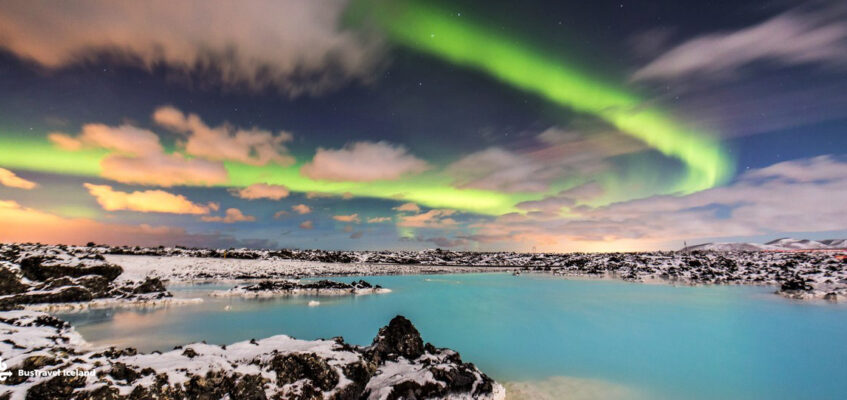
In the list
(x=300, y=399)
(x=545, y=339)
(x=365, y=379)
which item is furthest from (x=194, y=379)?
(x=545, y=339)

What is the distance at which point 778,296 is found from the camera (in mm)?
36812

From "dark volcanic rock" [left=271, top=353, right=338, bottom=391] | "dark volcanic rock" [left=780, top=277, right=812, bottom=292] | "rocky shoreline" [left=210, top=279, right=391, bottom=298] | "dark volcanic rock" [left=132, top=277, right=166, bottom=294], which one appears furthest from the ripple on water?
"dark volcanic rock" [left=780, top=277, right=812, bottom=292]

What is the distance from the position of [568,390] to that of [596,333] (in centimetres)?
1134

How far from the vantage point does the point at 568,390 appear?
1151cm

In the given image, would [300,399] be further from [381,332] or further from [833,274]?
[833,274]

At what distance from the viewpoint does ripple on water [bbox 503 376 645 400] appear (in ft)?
35.7

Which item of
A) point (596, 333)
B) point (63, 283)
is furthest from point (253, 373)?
point (63, 283)

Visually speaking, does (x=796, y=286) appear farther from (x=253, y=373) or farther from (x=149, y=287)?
(x=149, y=287)

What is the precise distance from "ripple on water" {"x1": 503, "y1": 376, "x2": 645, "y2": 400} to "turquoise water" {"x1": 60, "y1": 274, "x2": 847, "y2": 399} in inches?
13.1

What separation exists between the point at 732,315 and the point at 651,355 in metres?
18.1

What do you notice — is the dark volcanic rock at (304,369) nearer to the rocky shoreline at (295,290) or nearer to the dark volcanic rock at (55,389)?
the dark volcanic rock at (55,389)

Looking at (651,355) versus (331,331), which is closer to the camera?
(651,355)

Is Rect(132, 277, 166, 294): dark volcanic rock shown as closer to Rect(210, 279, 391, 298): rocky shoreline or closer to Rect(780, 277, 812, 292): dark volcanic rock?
Rect(210, 279, 391, 298): rocky shoreline

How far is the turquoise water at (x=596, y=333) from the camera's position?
13344 mm
